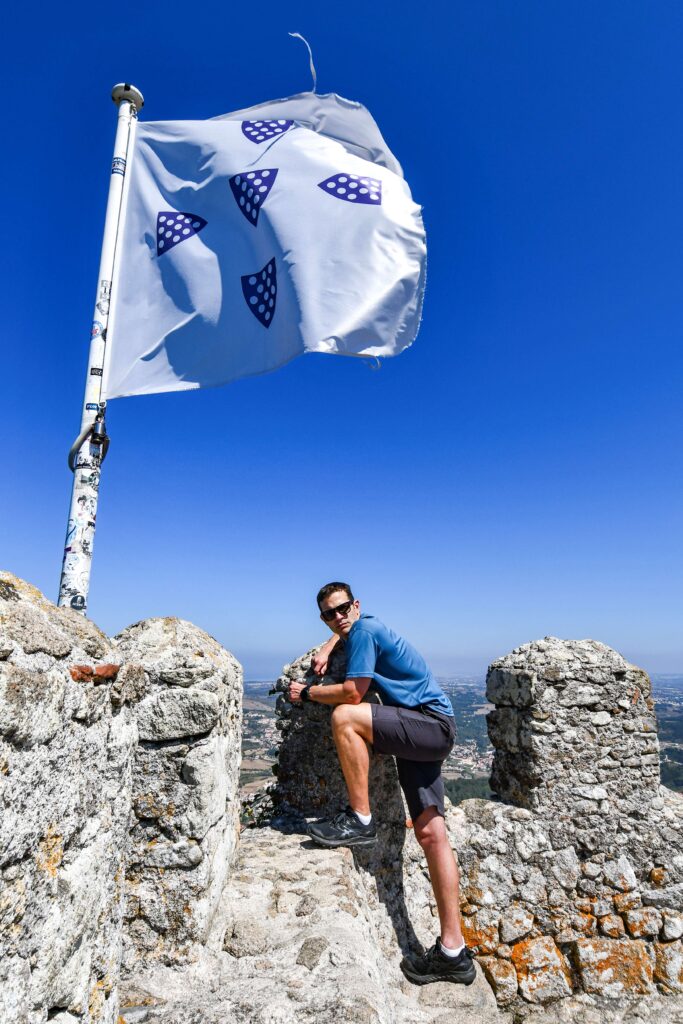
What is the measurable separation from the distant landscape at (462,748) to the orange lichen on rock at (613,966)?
1253 mm

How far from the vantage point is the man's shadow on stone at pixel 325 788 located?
12.9ft

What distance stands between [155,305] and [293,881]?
13.0ft

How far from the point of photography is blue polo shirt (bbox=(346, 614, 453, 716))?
3.62 meters

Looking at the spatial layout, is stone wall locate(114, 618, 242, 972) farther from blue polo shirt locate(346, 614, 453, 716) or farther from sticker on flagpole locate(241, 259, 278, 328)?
sticker on flagpole locate(241, 259, 278, 328)

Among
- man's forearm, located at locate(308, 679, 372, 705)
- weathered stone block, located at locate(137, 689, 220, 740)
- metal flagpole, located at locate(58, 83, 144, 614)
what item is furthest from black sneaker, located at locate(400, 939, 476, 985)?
metal flagpole, located at locate(58, 83, 144, 614)

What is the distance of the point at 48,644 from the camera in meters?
1.66

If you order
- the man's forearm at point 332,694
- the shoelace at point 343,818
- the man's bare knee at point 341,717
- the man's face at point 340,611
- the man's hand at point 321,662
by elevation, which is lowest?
the shoelace at point 343,818

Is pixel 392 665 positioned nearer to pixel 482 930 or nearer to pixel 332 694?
pixel 332 694

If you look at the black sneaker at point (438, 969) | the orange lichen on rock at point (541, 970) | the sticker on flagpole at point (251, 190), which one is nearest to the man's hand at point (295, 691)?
the black sneaker at point (438, 969)

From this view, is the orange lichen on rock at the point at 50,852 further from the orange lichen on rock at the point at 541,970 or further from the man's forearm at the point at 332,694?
the orange lichen on rock at the point at 541,970

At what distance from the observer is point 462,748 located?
19.0 metres

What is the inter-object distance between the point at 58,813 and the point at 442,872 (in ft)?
8.75

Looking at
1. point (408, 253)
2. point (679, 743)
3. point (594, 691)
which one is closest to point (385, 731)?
point (594, 691)

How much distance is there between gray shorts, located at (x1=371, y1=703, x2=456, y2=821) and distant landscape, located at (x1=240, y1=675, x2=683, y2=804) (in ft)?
0.89
